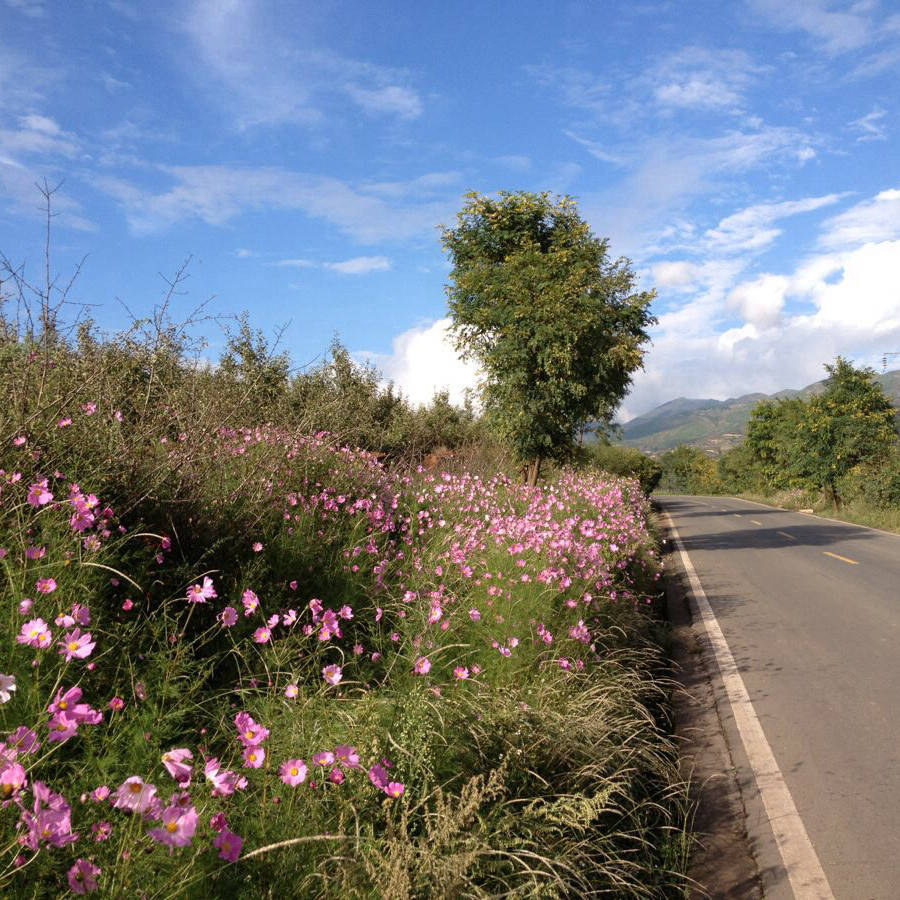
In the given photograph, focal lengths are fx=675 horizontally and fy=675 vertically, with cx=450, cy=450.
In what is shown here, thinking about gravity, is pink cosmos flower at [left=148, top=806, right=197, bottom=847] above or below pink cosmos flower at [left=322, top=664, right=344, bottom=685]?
above

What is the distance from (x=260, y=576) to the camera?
4.41 metres

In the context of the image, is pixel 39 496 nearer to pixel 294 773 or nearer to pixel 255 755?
pixel 255 755

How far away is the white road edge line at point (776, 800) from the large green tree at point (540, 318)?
33.3ft

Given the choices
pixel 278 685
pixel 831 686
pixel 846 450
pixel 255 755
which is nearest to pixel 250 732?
pixel 255 755

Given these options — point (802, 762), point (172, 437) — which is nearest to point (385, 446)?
point (172, 437)

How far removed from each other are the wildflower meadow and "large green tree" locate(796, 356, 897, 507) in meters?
32.8

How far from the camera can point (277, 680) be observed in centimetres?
321

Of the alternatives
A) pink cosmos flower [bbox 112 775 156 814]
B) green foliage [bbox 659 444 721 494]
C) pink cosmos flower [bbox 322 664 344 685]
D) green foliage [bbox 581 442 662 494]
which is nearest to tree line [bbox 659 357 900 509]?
green foliage [bbox 581 442 662 494]

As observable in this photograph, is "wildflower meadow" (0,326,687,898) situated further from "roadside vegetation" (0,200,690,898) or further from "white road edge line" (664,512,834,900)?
"white road edge line" (664,512,834,900)

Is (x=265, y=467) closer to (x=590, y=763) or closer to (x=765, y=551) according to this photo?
(x=590, y=763)

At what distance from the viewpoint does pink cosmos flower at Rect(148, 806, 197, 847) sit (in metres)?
1.61

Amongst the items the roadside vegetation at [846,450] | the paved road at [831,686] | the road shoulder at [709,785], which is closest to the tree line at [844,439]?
the roadside vegetation at [846,450]

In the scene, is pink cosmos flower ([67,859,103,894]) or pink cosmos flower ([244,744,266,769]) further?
pink cosmos flower ([244,744,266,769])

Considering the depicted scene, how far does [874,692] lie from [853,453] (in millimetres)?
32928
